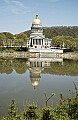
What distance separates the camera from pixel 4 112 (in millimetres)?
11711

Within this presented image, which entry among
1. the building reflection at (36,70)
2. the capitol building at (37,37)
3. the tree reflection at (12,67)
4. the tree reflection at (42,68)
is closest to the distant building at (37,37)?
the capitol building at (37,37)

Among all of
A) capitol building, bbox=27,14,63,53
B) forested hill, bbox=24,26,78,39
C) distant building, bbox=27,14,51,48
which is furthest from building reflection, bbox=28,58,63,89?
forested hill, bbox=24,26,78,39

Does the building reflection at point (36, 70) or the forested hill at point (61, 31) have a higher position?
the forested hill at point (61, 31)

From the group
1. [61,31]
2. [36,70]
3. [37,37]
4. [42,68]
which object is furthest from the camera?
[61,31]

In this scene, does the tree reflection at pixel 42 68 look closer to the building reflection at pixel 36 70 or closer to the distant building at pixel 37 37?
the building reflection at pixel 36 70

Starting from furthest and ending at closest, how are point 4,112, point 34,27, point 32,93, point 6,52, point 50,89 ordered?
point 34,27 → point 6,52 → point 50,89 → point 32,93 → point 4,112

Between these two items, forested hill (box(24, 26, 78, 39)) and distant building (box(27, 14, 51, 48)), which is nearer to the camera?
distant building (box(27, 14, 51, 48))

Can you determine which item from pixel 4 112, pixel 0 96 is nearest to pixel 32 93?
pixel 0 96

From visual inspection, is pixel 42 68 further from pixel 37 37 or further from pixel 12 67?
pixel 37 37

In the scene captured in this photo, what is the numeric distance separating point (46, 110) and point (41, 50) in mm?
50644

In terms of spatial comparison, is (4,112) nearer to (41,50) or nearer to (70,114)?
(70,114)

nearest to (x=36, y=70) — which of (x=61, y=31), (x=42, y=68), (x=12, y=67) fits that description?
(x=42, y=68)

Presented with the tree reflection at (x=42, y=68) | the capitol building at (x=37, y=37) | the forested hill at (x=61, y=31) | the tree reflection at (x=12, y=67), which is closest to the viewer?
the tree reflection at (x=42, y=68)

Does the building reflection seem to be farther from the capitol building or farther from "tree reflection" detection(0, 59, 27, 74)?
the capitol building
